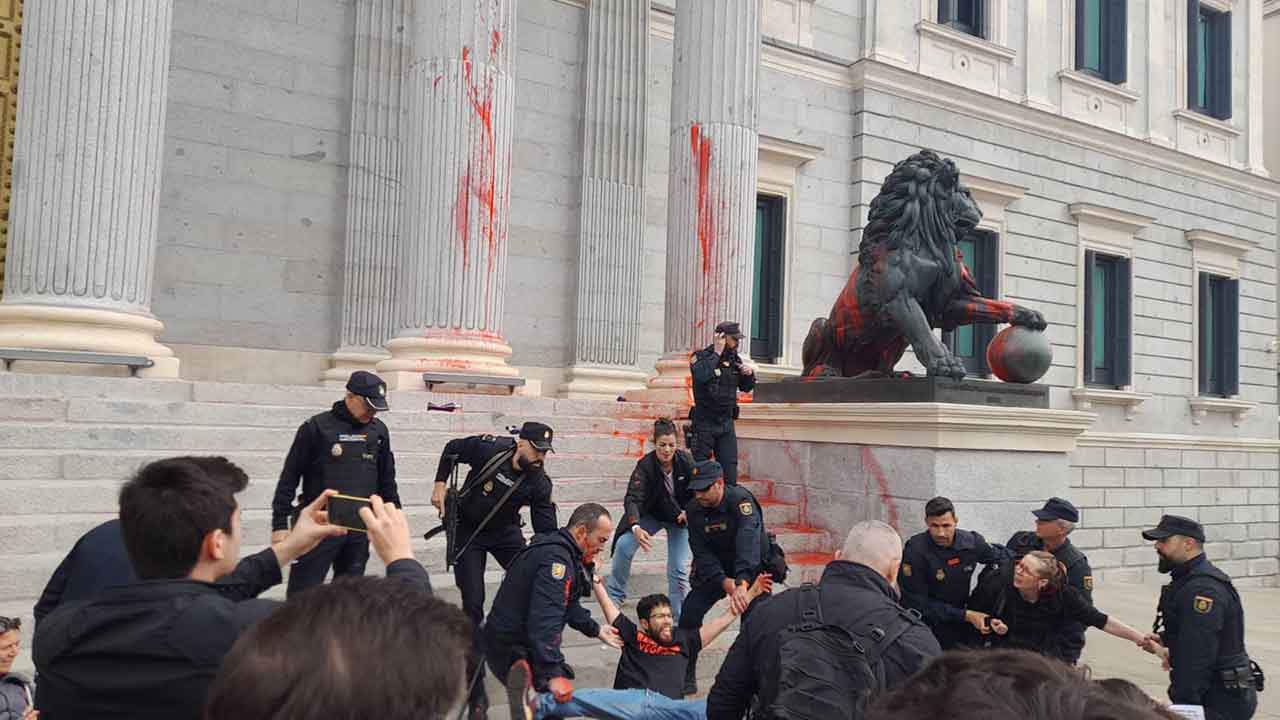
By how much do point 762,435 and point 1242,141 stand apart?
18309mm

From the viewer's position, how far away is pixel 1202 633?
17.3ft

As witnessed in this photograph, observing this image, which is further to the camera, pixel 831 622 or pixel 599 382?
pixel 599 382

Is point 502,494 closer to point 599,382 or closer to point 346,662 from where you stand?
point 346,662

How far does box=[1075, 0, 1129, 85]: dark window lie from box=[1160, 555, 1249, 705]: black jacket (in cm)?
1827

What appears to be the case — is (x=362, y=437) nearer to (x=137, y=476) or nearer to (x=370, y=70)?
(x=137, y=476)

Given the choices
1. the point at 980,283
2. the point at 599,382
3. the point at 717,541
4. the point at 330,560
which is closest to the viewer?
the point at 330,560

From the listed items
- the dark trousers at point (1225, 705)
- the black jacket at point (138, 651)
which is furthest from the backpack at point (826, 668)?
the dark trousers at point (1225, 705)

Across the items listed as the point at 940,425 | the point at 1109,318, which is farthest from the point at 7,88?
the point at 1109,318

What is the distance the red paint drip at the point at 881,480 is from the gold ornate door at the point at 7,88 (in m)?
9.68

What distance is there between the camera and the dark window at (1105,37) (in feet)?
69.5

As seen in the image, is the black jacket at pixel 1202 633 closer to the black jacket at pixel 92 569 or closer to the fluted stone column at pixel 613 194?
the black jacket at pixel 92 569

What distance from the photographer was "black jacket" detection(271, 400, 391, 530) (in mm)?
6344

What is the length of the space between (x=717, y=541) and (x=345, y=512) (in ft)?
14.5

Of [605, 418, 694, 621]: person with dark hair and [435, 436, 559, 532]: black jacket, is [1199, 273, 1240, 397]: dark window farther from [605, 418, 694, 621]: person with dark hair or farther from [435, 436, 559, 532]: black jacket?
[435, 436, 559, 532]: black jacket
